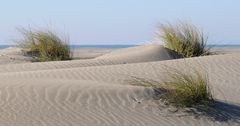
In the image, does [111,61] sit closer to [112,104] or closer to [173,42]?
[173,42]

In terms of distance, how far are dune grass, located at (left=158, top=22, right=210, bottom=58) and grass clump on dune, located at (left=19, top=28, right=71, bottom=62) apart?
275cm

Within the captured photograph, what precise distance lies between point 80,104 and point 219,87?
2.60 m

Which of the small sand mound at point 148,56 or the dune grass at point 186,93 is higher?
the dune grass at point 186,93

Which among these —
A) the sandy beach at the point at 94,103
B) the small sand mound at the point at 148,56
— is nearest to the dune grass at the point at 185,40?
the small sand mound at the point at 148,56

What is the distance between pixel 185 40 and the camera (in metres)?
15.6

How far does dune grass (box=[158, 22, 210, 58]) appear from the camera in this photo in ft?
50.5

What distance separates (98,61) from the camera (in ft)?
43.4

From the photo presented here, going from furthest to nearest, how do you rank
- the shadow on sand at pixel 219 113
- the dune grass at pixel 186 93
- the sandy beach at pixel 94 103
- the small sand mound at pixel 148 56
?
the small sand mound at pixel 148 56
the dune grass at pixel 186 93
the shadow on sand at pixel 219 113
the sandy beach at pixel 94 103

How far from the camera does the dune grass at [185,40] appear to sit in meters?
15.4

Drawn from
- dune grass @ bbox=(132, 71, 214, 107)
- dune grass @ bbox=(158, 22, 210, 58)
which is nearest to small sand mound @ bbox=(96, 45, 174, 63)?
dune grass @ bbox=(158, 22, 210, 58)

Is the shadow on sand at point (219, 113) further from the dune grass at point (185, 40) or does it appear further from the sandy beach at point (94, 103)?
the dune grass at point (185, 40)

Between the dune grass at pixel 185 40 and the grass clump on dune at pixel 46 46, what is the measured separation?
2.75 meters

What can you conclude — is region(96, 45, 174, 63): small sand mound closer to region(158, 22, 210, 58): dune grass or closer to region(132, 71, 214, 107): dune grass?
region(158, 22, 210, 58): dune grass

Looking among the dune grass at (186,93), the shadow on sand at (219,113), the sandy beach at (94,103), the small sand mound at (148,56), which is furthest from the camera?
the small sand mound at (148,56)
